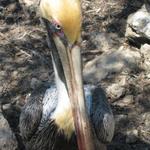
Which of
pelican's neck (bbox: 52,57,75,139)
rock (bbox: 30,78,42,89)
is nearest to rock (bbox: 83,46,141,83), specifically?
rock (bbox: 30,78,42,89)

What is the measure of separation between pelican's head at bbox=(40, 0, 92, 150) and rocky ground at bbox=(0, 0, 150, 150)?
4.09 feet

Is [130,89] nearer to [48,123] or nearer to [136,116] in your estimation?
[136,116]

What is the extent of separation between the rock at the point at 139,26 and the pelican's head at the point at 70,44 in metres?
2.17

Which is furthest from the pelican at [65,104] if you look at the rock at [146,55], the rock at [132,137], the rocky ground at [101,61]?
the rock at [146,55]

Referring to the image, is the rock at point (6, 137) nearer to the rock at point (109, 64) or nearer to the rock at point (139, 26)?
the rock at point (109, 64)

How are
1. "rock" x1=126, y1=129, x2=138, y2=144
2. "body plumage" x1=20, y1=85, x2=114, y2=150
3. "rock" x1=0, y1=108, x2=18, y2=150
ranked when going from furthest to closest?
"rock" x1=126, y1=129, x2=138, y2=144 < "rock" x1=0, y1=108, x2=18, y2=150 < "body plumage" x1=20, y1=85, x2=114, y2=150

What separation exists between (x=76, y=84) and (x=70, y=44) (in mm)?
293

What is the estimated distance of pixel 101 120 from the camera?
4473 millimetres

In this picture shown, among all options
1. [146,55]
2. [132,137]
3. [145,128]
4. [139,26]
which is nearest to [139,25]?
[139,26]

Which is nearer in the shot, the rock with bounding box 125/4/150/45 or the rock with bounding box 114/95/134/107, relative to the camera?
the rock with bounding box 114/95/134/107

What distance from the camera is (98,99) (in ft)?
15.2

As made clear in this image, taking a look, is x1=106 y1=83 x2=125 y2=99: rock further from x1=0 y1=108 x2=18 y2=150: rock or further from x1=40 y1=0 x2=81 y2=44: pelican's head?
x1=40 y1=0 x2=81 y2=44: pelican's head

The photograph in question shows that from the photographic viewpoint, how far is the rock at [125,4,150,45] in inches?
230

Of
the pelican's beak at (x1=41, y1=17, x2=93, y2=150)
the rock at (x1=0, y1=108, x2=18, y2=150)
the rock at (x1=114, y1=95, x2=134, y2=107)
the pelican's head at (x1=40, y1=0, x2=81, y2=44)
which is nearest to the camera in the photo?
the pelican's head at (x1=40, y1=0, x2=81, y2=44)
